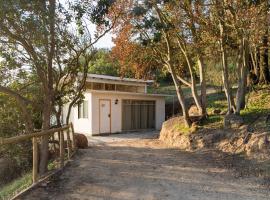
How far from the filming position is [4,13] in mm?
7895

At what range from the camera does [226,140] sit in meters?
12.9

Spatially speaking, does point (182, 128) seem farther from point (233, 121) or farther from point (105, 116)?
point (105, 116)

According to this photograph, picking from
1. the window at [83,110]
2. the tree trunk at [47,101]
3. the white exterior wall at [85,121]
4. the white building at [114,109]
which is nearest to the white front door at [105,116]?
the white building at [114,109]

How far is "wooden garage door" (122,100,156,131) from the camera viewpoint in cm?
2355

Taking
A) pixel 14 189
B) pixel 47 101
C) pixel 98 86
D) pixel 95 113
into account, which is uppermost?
pixel 98 86

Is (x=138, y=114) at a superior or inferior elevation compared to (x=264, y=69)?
inferior

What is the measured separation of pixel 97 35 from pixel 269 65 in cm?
1249

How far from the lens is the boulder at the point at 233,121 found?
13484 mm

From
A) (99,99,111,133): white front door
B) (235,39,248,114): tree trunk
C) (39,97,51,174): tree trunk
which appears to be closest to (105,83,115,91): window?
(99,99,111,133): white front door

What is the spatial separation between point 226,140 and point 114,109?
10.7 metres

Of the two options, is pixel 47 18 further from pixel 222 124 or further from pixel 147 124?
pixel 147 124

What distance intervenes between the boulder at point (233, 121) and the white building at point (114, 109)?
898 cm

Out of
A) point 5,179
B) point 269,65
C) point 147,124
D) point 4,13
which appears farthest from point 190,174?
point 147,124

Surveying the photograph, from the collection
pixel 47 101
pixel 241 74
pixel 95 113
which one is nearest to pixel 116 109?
pixel 95 113
